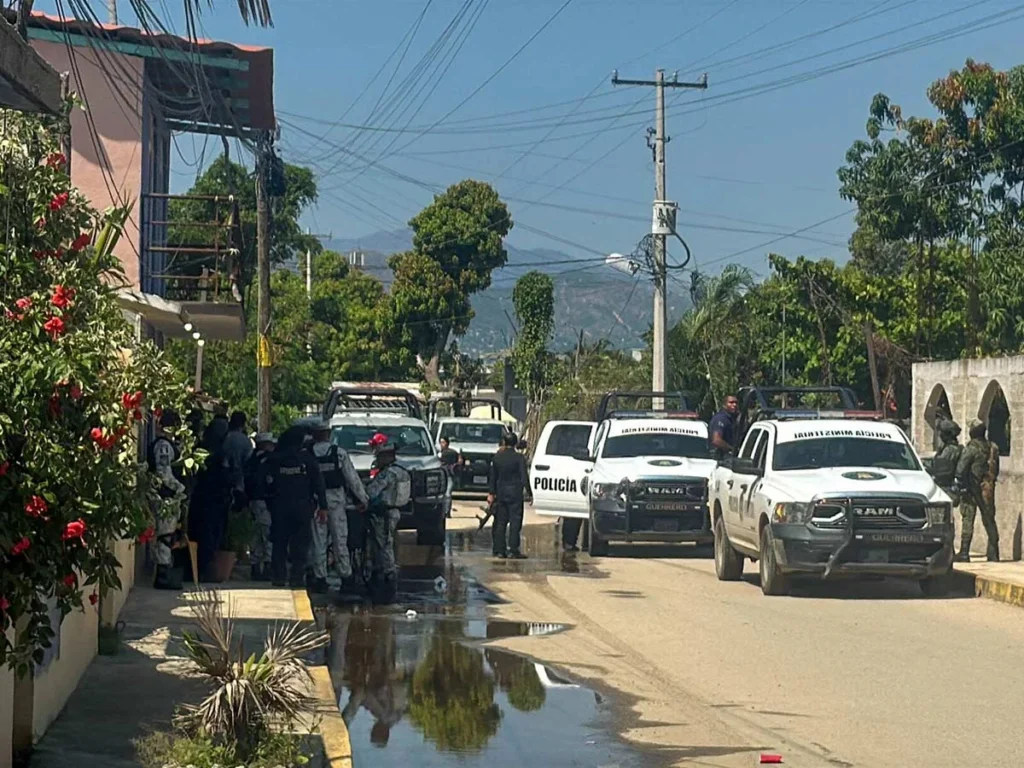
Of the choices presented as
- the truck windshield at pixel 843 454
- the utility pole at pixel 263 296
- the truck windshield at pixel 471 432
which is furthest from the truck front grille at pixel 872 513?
the truck windshield at pixel 471 432

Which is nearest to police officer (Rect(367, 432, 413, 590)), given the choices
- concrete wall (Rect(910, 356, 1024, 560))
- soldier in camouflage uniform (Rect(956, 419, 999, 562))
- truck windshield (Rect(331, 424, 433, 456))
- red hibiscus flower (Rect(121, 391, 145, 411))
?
truck windshield (Rect(331, 424, 433, 456))

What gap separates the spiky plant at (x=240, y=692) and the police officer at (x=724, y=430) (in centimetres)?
1673

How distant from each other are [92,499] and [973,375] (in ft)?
62.5

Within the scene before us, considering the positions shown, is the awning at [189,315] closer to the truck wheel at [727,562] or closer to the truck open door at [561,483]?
the truck open door at [561,483]

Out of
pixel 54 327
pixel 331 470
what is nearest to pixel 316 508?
pixel 331 470

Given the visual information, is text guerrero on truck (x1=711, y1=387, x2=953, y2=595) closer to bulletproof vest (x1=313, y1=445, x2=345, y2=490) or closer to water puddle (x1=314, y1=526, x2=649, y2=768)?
water puddle (x1=314, y1=526, x2=649, y2=768)

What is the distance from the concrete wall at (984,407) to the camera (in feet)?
69.1

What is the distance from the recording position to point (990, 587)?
1764 centimetres

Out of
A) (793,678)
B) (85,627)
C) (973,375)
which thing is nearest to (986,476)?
(973,375)

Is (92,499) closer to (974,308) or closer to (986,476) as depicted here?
(986,476)

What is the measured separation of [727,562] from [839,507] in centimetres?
275

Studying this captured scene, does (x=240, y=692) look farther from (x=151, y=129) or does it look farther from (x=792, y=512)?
(x=151, y=129)

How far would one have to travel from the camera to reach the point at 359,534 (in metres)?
18.1

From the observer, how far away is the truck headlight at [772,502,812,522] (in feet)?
56.4
